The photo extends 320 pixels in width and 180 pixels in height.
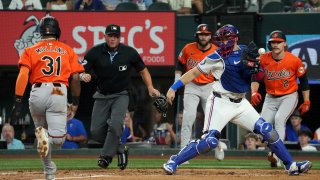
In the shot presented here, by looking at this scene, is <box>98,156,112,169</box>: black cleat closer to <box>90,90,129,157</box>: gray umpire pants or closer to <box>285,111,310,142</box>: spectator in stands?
<box>90,90,129,157</box>: gray umpire pants

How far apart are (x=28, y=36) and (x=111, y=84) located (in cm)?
679

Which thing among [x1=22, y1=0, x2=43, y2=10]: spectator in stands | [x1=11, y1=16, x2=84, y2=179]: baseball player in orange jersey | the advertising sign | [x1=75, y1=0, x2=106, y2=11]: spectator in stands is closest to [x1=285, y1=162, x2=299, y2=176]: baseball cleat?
[x1=11, y1=16, x2=84, y2=179]: baseball player in orange jersey

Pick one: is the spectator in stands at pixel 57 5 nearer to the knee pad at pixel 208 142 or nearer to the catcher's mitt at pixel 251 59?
the catcher's mitt at pixel 251 59

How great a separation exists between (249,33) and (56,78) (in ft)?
27.9

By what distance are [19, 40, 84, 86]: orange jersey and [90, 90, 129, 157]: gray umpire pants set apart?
6.21 feet

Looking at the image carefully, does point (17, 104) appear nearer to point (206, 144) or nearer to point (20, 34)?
point (206, 144)

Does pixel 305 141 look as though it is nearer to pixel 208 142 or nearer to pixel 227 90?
pixel 227 90

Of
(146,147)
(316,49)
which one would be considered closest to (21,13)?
(146,147)

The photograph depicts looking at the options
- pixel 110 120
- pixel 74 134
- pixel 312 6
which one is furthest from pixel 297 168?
pixel 312 6

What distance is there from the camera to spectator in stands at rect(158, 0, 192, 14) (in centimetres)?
1781

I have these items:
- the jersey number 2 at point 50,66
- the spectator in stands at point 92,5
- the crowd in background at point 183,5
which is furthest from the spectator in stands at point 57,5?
the jersey number 2 at point 50,66

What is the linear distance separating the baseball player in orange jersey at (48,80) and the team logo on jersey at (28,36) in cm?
824

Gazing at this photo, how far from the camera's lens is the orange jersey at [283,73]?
479 inches

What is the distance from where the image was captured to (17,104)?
30.5 feet
